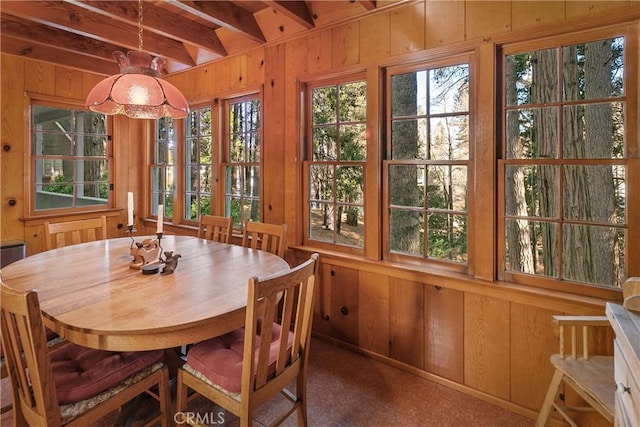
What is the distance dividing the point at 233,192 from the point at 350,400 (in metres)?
2.34

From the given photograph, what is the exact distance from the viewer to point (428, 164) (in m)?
2.31

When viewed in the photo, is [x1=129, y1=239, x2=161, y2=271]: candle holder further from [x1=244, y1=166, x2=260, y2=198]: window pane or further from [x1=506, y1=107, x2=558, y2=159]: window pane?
[x1=506, y1=107, x2=558, y2=159]: window pane

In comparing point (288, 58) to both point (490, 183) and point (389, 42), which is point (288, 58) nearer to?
point (389, 42)

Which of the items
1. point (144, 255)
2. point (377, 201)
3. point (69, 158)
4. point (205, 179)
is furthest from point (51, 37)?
point (377, 201)

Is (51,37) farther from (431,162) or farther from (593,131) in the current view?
(593,131)

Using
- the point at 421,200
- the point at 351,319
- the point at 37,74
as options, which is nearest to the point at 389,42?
the point at 421,200

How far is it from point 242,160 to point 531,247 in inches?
105

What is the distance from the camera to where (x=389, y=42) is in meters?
2.39

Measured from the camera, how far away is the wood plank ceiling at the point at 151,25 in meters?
2.54

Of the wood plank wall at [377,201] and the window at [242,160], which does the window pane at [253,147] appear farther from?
the wood plank wall at [377,201]

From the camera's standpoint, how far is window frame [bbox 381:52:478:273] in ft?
6.97

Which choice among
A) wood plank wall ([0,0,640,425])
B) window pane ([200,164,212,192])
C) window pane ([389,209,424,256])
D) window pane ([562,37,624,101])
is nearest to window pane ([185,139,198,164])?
window pane ([200,164,212,192])

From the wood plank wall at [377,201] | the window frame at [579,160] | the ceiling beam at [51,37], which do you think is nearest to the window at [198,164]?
the wood plank wall at [377,201]

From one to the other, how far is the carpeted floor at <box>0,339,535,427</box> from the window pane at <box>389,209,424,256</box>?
861 millimetres
